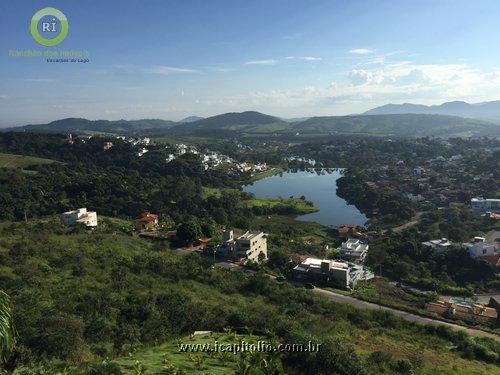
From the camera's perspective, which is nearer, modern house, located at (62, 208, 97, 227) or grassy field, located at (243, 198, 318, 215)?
modern house, located at (62, 208, 97, 227)

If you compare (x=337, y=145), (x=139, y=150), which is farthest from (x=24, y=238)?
(x=337, y=145)

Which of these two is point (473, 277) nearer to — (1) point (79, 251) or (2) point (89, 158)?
(1) point (79, 251)

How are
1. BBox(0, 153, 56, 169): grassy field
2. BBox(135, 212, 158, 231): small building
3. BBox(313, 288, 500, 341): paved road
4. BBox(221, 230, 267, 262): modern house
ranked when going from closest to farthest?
BBox(313, 288, 500, 341): paved road
BBox(221, 230, 267, 262): modern house
BBox(135, 212, 158, 231): small building
BBox(0, 153, 56, 169): grassy field

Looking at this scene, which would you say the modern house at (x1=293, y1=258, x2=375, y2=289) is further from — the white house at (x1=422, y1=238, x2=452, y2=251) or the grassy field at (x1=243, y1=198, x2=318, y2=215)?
the grassy field at (x1=243, y1=198, x2=318, y2=215)

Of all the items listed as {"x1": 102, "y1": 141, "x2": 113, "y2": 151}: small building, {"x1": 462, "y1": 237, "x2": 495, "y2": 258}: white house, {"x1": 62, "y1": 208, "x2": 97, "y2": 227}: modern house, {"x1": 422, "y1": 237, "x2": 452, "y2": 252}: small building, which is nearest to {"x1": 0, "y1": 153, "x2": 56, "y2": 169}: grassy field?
{"x1": 102, "y1": 141, "x2": 113, "y2": 151}: small building

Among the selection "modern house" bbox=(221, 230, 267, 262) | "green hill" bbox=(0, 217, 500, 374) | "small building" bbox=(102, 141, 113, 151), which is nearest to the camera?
"green hill" bbox=(0, 217, 500, 374)

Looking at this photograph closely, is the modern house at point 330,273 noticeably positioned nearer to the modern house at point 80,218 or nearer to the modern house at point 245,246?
the modern house at point 245,246
